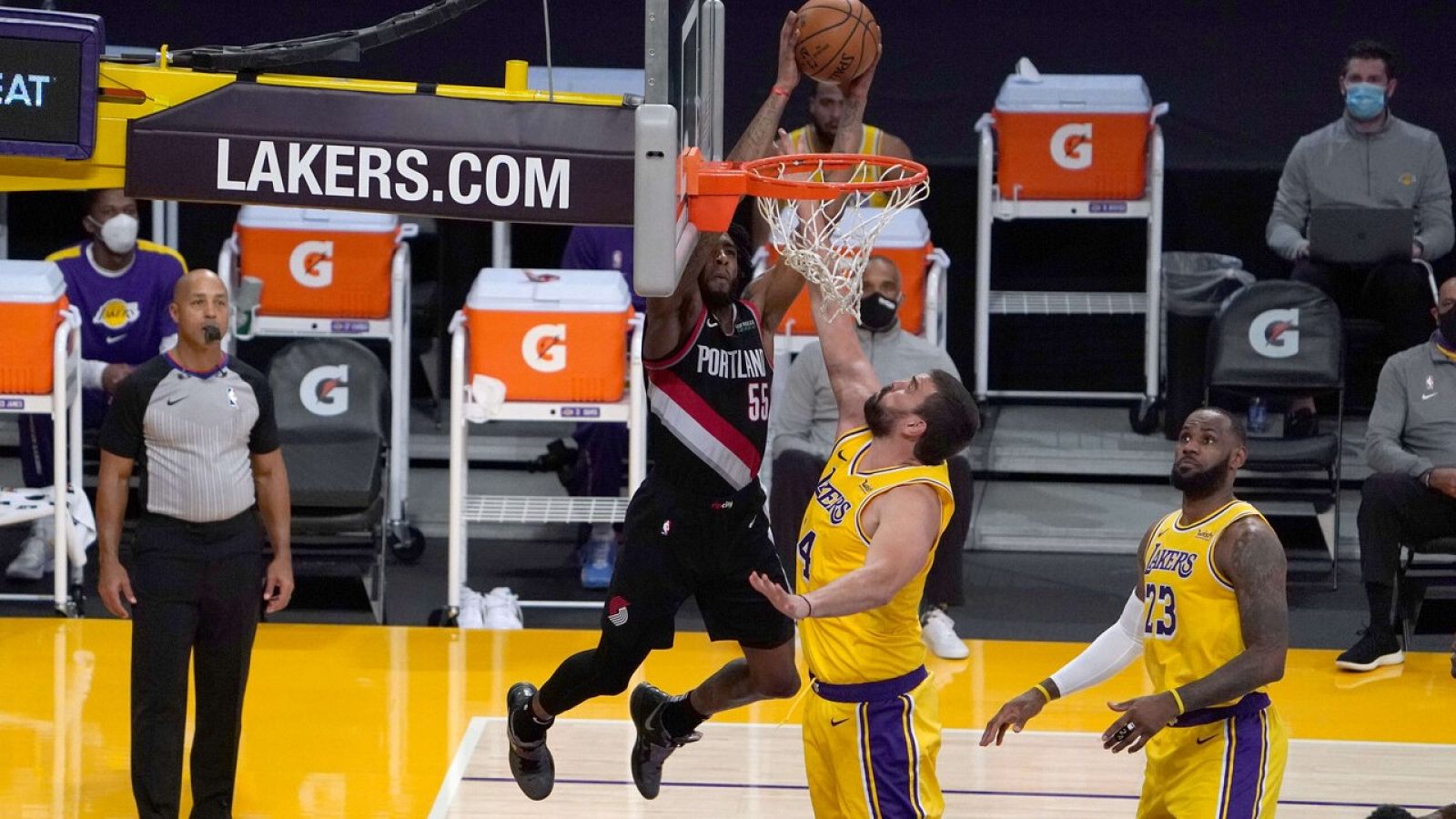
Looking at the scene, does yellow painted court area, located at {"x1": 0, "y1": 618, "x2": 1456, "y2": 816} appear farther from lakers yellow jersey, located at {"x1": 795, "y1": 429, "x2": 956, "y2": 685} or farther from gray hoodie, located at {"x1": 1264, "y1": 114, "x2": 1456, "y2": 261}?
gray hoodie, located at {"x1": 1264, "y1": 114, "x2": 1456, "y2": 261}

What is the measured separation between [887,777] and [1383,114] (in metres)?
5.94

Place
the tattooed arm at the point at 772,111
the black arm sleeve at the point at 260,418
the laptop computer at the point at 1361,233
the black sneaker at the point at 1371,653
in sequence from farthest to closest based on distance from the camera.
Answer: the laptop computer at the point at 1361,233
the black sneaker at the point at 1371,653
the black arm sleeve at the point at 260,418
the tattooed arm at the point at 772,111

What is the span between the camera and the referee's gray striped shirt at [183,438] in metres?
6.20

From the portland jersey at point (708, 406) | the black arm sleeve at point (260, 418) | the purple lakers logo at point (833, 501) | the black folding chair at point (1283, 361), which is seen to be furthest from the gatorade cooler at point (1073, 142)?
the purple lakers logo at point (833, 501)

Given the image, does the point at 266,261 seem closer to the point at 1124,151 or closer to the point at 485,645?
the point at 485,645

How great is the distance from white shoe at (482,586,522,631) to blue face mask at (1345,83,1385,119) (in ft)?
15.3

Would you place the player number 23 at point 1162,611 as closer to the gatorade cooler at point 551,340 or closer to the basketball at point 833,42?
the basketball at point 833,42

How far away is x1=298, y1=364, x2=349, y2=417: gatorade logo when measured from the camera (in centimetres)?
905

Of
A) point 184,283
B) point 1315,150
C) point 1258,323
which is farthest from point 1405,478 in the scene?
point 184,283

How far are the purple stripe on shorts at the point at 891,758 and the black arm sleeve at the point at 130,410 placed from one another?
2502mm

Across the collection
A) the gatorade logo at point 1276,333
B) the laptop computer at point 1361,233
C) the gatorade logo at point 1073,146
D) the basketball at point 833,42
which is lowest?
the gatorade logo at point 1276,333

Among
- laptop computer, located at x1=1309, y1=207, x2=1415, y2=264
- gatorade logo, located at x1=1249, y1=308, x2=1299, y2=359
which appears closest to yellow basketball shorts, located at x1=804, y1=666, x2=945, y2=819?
gatorade logo, located at x1=1249, y1=308, x2=1299, y2=359

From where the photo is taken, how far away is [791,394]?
854cm

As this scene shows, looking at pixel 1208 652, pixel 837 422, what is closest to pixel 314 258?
pixel 837 422
